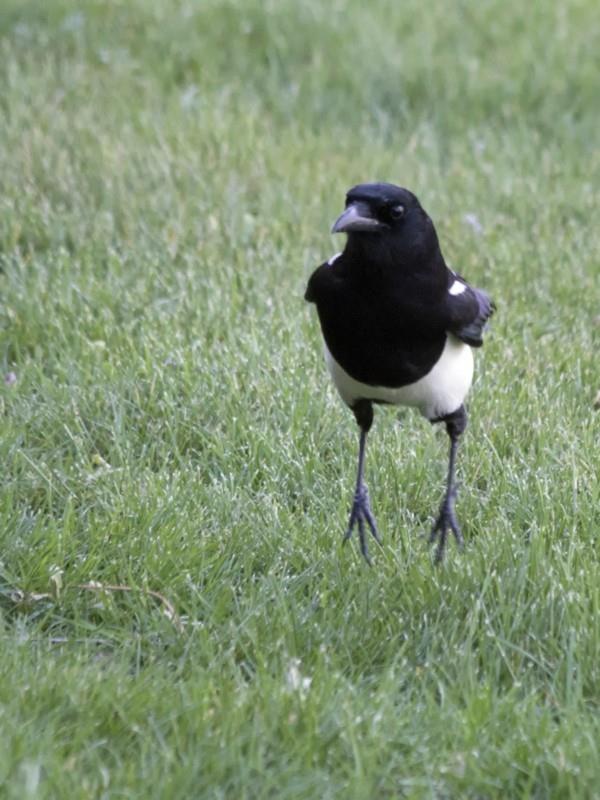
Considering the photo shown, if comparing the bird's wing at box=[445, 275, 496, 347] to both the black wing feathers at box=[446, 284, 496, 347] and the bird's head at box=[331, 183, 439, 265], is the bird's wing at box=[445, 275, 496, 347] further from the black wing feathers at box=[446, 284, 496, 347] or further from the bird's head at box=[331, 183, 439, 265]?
the bird's head at box=[331, 183, 439, 265]

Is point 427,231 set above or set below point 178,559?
above

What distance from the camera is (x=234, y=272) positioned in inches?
225

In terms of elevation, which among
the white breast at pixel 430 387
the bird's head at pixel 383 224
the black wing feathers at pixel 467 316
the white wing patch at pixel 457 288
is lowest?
the white breast at pixel 430 387

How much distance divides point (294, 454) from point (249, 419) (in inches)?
10.7

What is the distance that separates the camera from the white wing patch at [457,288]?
149 inches

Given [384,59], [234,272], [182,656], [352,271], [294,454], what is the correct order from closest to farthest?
[182,656] < [352,271] < [294,454] < [234,272] < [384,59]

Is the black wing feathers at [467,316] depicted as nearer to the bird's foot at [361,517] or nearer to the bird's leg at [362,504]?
the bird's leg at [362,504]

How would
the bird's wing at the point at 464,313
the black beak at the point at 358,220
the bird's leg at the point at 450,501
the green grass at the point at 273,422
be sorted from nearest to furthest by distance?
the green grass at the point at 273,422
the black beak at the point at 358,220
the bird's wing at the point at 464,313
the bird's leg at the point at 450,501

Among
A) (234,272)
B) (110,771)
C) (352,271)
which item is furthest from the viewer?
(234,272)

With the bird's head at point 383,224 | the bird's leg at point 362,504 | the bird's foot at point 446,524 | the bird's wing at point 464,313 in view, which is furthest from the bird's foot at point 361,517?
the bird's head at point 383,224

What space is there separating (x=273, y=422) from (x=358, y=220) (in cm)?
130


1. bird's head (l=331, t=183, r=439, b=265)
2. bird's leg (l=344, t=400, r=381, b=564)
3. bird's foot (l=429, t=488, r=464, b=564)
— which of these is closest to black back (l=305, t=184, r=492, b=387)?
bird's head (l=331, t=183, r=439, b=265)

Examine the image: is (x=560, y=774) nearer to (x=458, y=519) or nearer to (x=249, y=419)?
(x=458, y=519)

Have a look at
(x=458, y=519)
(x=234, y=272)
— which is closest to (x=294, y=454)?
(x=458, y=519)
